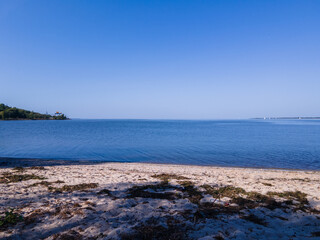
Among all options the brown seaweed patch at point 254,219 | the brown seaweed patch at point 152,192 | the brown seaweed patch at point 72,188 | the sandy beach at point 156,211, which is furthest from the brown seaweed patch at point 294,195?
the brown seaweed patch at point 72,188

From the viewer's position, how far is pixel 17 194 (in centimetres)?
671

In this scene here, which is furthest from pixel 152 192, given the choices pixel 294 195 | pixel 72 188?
pixel 294 195

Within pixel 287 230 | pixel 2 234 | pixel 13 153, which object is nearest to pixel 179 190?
pixel 287 230

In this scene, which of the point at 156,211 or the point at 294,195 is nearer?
the point at 156,211

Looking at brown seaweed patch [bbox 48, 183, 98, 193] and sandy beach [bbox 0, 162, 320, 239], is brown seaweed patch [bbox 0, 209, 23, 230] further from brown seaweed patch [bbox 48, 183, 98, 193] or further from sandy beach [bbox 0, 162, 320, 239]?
brown seaweed patch [bbox 48, 183, 98, 193]

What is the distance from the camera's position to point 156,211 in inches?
216

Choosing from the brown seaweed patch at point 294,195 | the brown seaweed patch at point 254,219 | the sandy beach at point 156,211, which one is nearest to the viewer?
the sandy beach at point 156,211

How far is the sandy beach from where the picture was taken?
428 centimetres

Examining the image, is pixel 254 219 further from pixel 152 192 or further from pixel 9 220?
pixel 9 220

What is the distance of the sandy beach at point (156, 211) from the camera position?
14.0ft

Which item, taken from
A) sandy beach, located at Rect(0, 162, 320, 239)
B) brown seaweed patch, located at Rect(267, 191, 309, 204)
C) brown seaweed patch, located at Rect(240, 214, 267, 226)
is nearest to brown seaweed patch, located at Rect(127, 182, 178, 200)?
sandy beach, located at Rect(0, 162, 320, 239)

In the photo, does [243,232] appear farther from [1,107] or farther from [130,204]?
[1,107]

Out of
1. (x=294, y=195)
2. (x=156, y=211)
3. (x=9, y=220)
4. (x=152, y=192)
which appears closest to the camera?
(x=9, y=220)

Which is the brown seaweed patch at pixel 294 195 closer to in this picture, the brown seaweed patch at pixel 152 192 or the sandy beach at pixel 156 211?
the sandy beach at pixel 156 211
